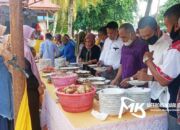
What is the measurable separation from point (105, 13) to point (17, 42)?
1092 cm

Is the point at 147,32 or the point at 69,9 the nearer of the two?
the point at 147,32

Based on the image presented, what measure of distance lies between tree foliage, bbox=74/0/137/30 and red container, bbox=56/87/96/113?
415 inches

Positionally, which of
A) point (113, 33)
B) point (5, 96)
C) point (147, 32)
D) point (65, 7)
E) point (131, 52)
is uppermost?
point (65, 7)

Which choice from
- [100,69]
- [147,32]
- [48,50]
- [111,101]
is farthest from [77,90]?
[48,50]

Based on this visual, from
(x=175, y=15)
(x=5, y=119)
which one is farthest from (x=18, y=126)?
(x=175, y=15)

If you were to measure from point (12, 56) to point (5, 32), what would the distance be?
18.5 inches

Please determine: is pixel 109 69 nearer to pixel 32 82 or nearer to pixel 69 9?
pixel 32 82

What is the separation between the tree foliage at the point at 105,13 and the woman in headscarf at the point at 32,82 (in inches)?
385

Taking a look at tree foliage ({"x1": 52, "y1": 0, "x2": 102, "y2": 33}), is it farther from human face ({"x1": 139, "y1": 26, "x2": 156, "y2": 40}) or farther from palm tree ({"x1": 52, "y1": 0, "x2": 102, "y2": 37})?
human face ({"x1": 139, "y1": 26, "x2": 156, "y2": 40})

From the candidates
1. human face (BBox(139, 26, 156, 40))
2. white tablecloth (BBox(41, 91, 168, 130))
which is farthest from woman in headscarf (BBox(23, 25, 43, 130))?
human face (BBox(139, 26, 156, 40))

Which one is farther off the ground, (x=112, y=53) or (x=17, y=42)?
(x=17, y=42)

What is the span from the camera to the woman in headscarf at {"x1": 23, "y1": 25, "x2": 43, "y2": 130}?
2.36m

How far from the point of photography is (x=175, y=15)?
193 centimetres

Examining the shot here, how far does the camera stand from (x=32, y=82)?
2619 millimetres
